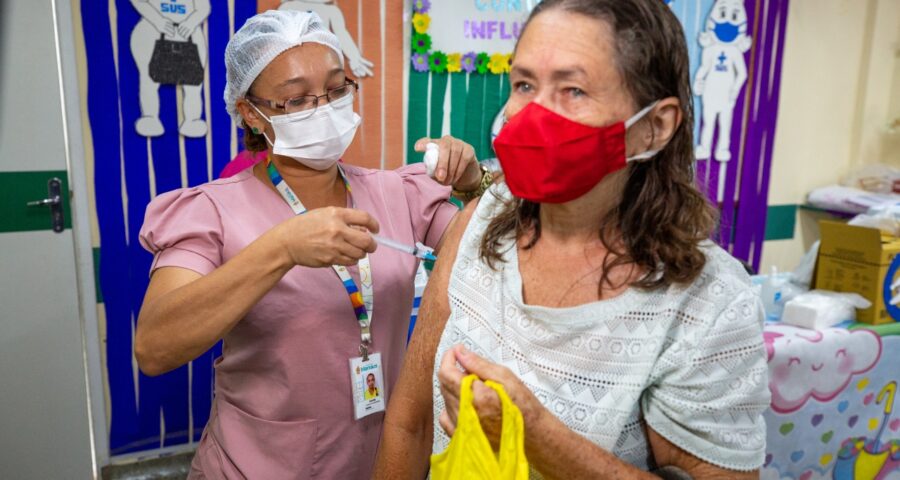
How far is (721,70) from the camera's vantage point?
395cm

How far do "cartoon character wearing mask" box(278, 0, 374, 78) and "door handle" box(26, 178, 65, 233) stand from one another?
3.90 feet

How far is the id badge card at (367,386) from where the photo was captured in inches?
58.4

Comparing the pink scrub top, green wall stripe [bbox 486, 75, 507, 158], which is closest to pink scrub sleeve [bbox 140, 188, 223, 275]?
the pink scrub top

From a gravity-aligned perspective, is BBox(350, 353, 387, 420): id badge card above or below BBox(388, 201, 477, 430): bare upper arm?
below

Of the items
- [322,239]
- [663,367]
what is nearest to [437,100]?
[322,239]

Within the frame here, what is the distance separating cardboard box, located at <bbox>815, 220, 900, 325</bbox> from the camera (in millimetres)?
2455

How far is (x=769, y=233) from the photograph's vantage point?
4395mm

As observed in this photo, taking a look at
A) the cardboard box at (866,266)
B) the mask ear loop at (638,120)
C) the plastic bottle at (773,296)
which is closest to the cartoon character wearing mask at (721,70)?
the plastic bottle at (773,296)

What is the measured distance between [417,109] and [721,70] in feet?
6.24

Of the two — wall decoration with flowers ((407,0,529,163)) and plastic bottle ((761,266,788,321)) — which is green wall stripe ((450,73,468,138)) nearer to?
wall decoration with flowers ((407,0,529,163))

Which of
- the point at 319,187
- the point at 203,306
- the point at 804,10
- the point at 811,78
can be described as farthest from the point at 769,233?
the point at 203,306

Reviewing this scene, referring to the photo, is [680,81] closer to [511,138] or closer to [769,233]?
[511,138]

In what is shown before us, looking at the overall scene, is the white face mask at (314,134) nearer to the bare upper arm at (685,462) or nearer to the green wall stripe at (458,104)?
the bare upper arm at (685,462)

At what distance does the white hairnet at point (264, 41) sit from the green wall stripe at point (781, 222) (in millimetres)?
3667
